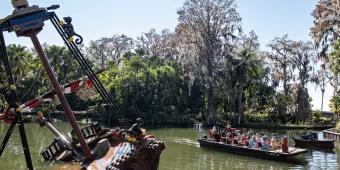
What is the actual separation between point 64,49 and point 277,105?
92.0 feet

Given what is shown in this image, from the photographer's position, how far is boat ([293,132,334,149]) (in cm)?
3041

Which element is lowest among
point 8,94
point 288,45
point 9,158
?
point 9,158

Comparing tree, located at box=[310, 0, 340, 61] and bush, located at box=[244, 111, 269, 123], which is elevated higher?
tree, located at box=[310, 0, 340, 61]

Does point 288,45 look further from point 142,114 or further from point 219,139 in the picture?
point 219,139

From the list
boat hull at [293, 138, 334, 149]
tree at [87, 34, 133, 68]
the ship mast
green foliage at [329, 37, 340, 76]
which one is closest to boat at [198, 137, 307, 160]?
boat hull at [293, 138, 334, 149]

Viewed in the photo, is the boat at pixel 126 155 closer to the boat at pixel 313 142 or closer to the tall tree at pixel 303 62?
the boat at pixel 313 142

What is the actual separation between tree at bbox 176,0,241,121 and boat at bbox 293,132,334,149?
19.8 m

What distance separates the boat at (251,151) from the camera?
980 inches

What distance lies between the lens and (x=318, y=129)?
48.8m

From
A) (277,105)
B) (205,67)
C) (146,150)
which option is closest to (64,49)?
(205,67)

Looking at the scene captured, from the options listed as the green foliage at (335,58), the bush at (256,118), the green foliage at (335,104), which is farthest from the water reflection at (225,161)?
the bush at (256,118)

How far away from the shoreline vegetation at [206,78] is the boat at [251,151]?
56.5 ft

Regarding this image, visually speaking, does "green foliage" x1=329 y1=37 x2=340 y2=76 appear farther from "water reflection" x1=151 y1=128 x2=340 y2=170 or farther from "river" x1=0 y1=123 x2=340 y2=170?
"water reflection" x1=151 y1=128 x2=340 y2=170

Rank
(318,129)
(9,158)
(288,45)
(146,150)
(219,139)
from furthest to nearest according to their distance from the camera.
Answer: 1. (288,45)
2. (318,129)
3. (219,139)
4. (9,158)
5. (146,150)
